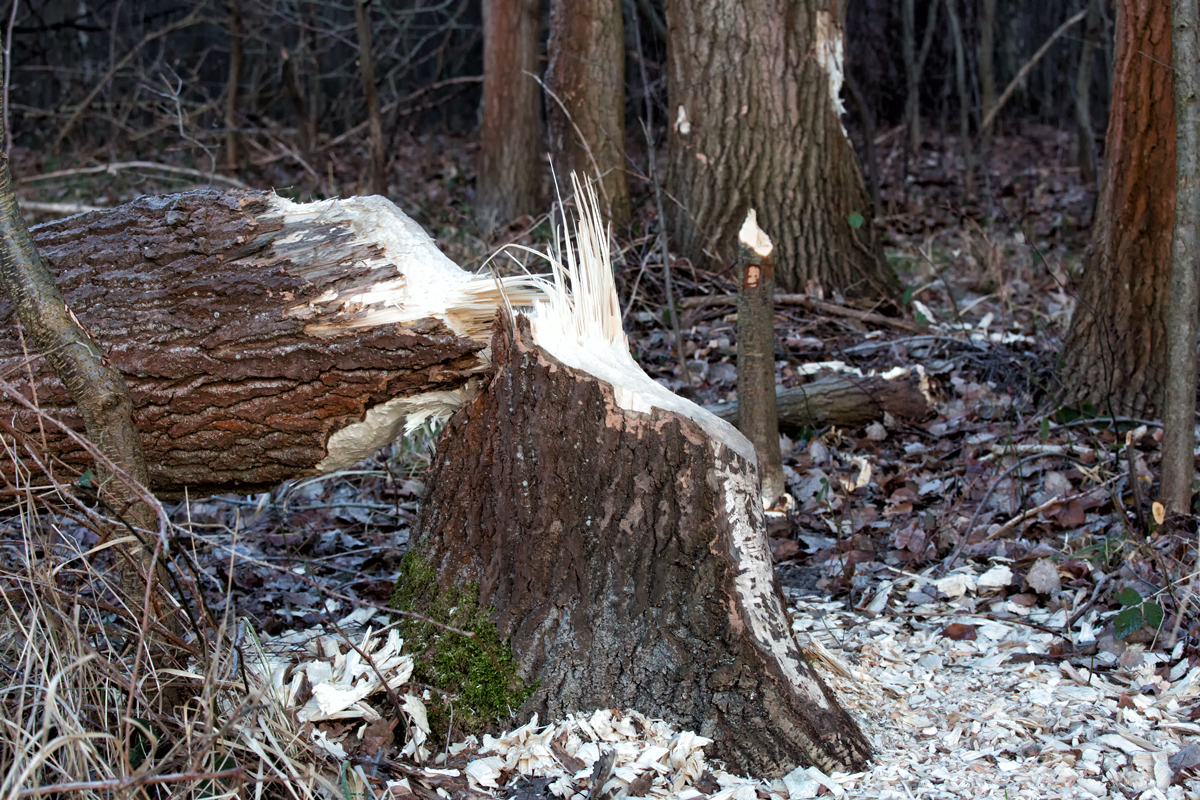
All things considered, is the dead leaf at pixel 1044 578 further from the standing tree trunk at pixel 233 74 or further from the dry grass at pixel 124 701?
the standing tree trunk at pixel 233 74

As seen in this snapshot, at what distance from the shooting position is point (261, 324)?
249cm

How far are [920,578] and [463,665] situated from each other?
1603 millimetres

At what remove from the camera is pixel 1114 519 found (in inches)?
131

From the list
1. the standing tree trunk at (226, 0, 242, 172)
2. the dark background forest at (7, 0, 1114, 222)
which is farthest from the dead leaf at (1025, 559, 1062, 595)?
the standing tree trunk at (226, 0, 242, 172)

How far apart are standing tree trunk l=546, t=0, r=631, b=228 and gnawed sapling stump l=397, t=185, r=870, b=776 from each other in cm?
417

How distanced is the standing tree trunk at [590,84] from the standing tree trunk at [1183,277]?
3801 mm

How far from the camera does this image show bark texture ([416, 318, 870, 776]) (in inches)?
86.8

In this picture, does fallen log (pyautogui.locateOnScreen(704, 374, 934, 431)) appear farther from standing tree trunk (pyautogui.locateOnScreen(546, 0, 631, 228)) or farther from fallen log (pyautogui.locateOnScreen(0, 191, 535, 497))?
standing tree trunk (pyautogui.locateOnScreen(546, 0, 631, 228))

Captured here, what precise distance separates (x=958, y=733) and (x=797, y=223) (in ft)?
12.1

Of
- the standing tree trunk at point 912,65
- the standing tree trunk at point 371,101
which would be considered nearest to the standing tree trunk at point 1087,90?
the standing tree trunk at point 912,65

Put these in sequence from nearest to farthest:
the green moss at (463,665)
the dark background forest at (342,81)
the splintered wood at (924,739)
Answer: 1. the splintered wood at (924,739)
2. the green moss at (463,665)
3. the dark background forest at (342,81)

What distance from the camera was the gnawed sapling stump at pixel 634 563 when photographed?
2.21 meters

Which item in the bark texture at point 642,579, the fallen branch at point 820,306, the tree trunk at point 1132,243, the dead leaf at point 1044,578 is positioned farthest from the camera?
the fallen branch at point 820,306

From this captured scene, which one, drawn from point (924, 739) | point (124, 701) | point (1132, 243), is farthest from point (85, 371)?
point (1132, 243)
